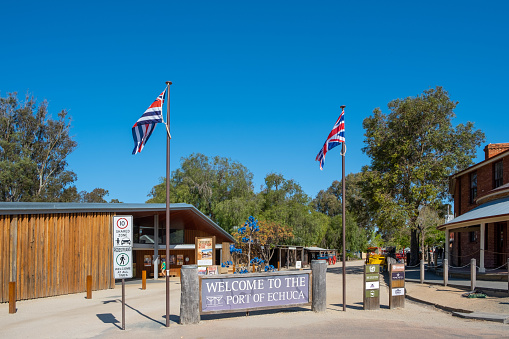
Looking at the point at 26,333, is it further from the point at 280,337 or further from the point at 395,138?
the point at 395,138

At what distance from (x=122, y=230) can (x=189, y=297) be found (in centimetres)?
239

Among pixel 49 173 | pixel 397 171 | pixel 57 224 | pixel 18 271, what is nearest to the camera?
pixel 18 271

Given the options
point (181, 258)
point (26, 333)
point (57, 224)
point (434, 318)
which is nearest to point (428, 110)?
point (181, 258)

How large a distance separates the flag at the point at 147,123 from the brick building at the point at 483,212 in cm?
1576

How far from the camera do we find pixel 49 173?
159 feet

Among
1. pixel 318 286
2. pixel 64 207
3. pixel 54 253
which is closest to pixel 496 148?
pixel 318 286

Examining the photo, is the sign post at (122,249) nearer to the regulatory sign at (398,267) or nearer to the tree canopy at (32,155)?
the regulatory sign at (398,267)

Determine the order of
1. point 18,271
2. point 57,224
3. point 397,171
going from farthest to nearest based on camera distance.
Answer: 1. point 397,171
2. point 57,224
3. point 18,271

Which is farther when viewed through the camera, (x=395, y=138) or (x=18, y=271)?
(x=395, y=138)

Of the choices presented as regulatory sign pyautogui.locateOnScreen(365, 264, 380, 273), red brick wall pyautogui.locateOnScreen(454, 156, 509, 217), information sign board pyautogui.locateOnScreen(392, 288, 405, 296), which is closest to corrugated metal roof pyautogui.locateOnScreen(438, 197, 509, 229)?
red brick wall pyautogui.locateOnScreen(454, 156, 509, 217)

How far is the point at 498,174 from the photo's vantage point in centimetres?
2847

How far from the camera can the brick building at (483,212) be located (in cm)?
2258

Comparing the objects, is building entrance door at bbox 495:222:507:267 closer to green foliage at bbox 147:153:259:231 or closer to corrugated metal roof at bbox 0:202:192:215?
corrugated metal roof at bbox 0:202:192:215

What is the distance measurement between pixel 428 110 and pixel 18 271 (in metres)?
28.2
